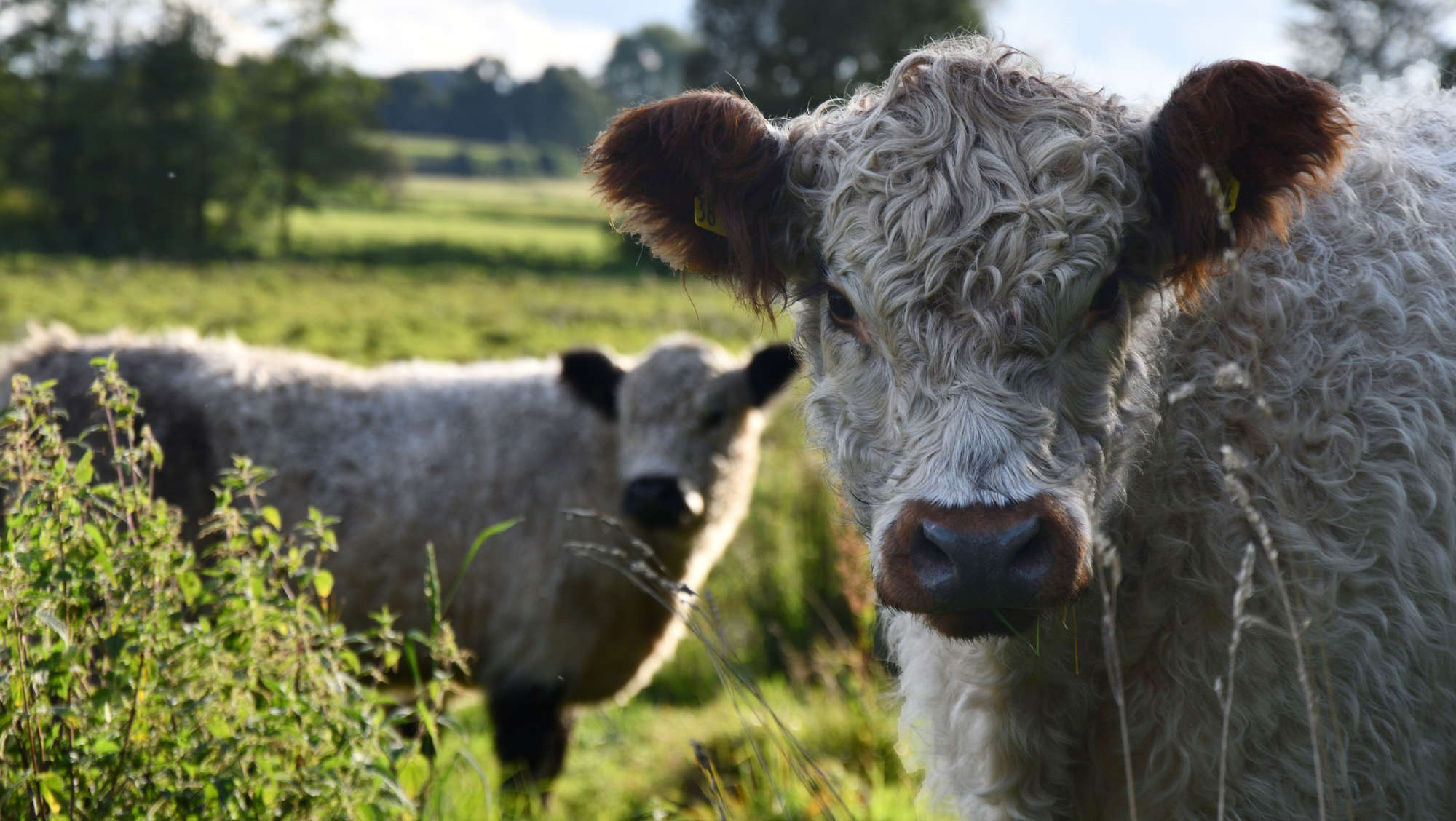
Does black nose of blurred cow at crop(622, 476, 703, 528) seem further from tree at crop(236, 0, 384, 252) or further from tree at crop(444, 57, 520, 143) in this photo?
tree at crop(444, 57, 520, 143)

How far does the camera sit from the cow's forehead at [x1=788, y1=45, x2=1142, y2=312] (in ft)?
7.47

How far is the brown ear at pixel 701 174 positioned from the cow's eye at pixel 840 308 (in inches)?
8.1

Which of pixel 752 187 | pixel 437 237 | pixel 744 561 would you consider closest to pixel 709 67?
pixel 437 237

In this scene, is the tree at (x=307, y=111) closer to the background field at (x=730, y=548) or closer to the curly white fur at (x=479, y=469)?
the background field at (x=730, y=548)

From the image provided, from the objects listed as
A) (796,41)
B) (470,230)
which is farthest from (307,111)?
(796,41)

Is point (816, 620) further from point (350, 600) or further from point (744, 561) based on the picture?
point (350, 600)

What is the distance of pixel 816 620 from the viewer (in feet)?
25.3

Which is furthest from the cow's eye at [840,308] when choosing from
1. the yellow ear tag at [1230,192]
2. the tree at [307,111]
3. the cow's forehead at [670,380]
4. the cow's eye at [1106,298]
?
the tree at [307,111]

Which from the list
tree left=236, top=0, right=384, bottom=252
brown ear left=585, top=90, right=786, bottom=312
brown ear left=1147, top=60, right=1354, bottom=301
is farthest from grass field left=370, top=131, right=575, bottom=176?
brown ear left=1147, top=60, right=1354, bottom=301

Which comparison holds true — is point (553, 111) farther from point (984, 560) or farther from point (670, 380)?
point (984, 560)

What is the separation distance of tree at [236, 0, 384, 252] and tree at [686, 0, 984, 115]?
2095cm

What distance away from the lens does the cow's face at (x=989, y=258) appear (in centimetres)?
210

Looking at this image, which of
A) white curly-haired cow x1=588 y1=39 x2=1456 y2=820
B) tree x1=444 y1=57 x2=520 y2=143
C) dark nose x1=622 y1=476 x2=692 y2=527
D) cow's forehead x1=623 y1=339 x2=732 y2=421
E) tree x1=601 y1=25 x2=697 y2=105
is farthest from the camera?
tree x1=601 y1=25 x2=697 y2=105

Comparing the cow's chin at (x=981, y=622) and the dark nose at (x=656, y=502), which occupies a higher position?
the cow's chin at (x=981, y=622)
